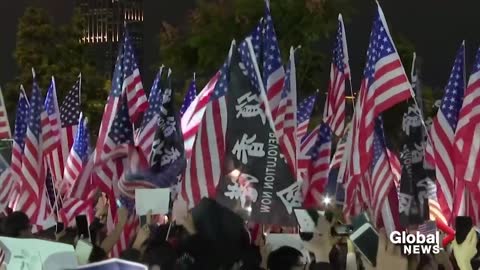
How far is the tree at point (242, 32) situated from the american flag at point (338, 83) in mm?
12487

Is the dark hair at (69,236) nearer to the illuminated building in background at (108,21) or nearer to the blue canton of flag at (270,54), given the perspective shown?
the blue canton of flag at (270,54)

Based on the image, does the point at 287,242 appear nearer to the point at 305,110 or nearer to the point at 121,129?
the point at 121,129

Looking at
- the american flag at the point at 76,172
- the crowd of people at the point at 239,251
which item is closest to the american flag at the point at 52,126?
the american flag at the point at 76,172

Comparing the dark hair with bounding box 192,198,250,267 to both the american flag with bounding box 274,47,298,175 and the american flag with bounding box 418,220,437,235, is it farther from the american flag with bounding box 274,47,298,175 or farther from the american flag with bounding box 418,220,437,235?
the american flag with bounding box 274,47,298,175

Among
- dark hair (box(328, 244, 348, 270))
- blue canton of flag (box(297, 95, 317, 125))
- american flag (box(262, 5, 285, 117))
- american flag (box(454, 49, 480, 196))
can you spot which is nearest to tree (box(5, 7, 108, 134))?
blue canton of flag (box(297, 95, 317, 125))

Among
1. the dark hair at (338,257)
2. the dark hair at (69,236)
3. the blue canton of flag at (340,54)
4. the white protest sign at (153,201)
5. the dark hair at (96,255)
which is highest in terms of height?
the blue canton of flag at (340,54)

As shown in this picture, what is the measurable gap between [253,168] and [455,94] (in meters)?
4.29

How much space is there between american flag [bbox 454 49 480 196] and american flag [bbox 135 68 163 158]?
4.06 meters

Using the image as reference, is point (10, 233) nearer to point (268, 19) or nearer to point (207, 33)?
point (268, 19)

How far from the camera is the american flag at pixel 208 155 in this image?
9828mm

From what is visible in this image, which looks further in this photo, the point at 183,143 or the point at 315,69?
the point at 315,69

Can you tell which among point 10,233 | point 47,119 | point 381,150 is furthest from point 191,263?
point 47,119

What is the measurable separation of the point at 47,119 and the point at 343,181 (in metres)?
4.99

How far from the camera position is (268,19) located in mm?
12812
